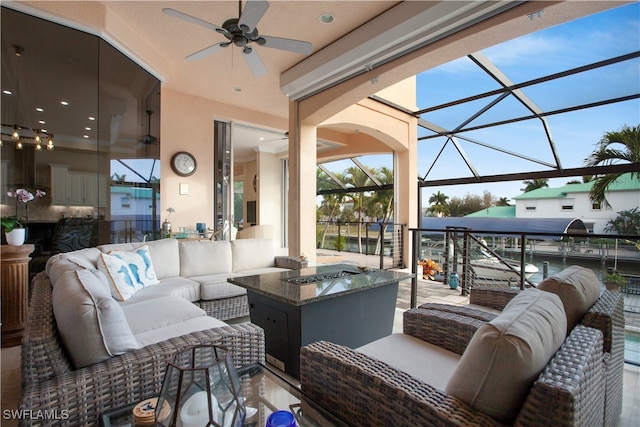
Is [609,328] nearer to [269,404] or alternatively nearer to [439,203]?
[269,404]

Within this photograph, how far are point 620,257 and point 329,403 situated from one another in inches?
137

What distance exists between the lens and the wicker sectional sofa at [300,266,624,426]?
2.57 ft

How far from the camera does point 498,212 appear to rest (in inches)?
293

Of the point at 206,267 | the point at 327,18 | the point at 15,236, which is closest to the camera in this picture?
the point at 15,236

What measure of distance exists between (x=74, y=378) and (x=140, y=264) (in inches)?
76.6

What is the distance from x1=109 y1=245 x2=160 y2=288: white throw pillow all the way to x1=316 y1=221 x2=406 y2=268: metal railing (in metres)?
4.58

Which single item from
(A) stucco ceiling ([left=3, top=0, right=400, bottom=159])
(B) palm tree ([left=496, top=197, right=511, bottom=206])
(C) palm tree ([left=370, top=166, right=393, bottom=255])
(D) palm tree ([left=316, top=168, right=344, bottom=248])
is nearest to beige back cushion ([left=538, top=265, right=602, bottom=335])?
(A) stucco ceiling ([left=3, top=0, right=400, bottom=159])

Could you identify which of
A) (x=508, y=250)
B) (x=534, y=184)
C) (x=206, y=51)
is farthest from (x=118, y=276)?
(x=534, y=184)

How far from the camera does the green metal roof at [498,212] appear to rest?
721cm

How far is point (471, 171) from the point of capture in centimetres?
680

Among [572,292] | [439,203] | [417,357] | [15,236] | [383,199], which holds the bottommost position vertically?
[417,357]

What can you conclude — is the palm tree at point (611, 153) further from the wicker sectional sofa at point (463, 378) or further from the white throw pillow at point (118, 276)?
the white throw pillow at point (118, 276)

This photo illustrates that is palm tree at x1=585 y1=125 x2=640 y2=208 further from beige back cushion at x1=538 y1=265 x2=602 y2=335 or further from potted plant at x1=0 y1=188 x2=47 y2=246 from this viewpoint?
potted plant at x1=0 y1=188 x2=47 y2=246

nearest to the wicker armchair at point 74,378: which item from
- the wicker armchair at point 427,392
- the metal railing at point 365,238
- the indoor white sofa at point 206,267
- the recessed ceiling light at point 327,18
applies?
the wicker armchair at point 427,392
